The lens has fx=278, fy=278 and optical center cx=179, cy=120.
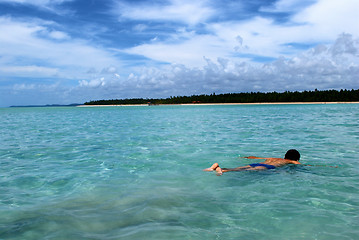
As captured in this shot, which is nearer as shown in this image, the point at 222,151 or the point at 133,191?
the point at 133,191

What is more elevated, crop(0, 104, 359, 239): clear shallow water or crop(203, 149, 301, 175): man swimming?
crop(203, 149, 301, 175): man swimming

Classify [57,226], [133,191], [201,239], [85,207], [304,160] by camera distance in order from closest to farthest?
[201,239] < [57,226] < [85,207] < [133,191] < [304,160]

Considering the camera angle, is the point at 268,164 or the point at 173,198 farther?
the point at 268,164

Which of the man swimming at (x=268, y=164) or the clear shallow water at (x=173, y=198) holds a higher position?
the man swimming at (x=268, y=164)

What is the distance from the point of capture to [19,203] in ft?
28.7

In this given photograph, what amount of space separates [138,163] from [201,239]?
8.97 m

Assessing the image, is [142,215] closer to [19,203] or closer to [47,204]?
[47,204]

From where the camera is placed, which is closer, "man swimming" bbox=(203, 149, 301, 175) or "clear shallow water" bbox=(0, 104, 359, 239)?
"clear shallow water" bbox=(0, 104, 359, 239)

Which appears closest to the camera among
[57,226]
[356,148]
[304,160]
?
[57,226]

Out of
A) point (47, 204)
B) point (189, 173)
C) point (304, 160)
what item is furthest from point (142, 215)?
point (304, 160)

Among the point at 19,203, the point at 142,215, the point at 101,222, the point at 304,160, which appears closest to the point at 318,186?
the point at 304,160

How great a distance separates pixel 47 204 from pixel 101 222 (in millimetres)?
2576

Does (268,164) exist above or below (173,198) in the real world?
above

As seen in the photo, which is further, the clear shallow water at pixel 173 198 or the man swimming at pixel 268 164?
the man swimming at pixel 268 164
